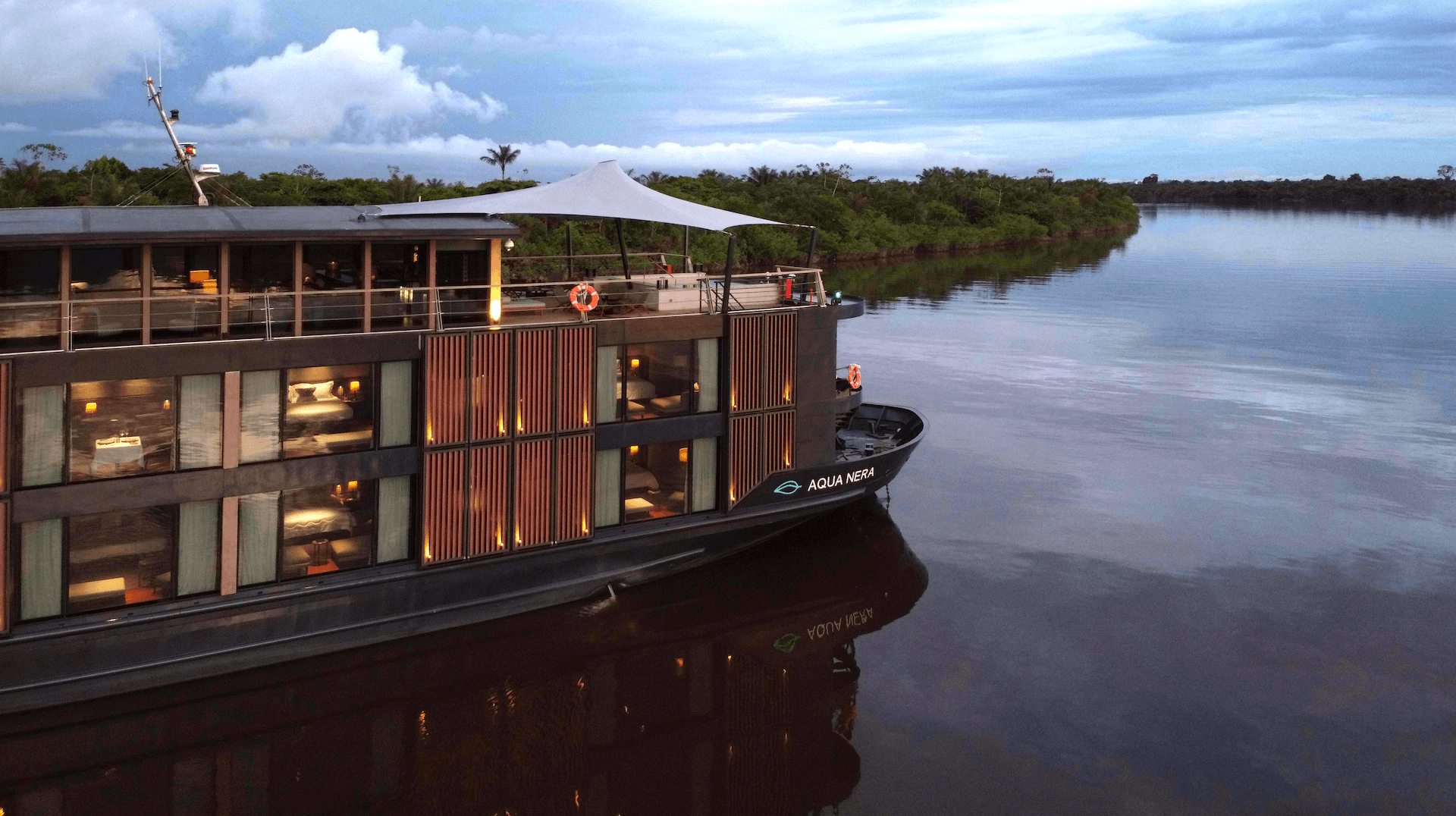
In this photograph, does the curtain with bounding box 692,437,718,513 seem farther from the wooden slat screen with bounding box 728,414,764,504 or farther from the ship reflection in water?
the ship reflection in water

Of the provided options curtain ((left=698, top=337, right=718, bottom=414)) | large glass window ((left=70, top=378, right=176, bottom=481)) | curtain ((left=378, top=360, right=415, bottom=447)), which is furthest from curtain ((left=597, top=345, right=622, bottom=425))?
large glass window ((left=70, top=378, right=176, bottom=481))

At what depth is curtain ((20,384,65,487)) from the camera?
14391 millimetres

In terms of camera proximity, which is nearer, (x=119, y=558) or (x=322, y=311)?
(x=119, y=558)

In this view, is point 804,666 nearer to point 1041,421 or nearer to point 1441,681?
point 1441,681

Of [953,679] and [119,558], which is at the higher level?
[119,558]

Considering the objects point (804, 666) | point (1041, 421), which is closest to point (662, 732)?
point (804, 666)

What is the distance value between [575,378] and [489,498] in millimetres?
2402

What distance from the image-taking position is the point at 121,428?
15.1 metres

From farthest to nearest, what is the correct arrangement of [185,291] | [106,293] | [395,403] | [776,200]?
1. [776,200]
2. [395,403]
3. [185,291]
4. [106,293]

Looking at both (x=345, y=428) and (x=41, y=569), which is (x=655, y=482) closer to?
(x=345, y=428)

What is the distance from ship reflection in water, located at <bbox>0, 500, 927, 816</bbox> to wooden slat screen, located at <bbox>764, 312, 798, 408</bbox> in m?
4.07

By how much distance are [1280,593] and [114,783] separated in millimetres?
19541

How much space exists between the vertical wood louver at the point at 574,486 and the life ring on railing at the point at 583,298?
2.14m

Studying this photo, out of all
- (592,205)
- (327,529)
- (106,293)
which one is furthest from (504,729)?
(592,205)
